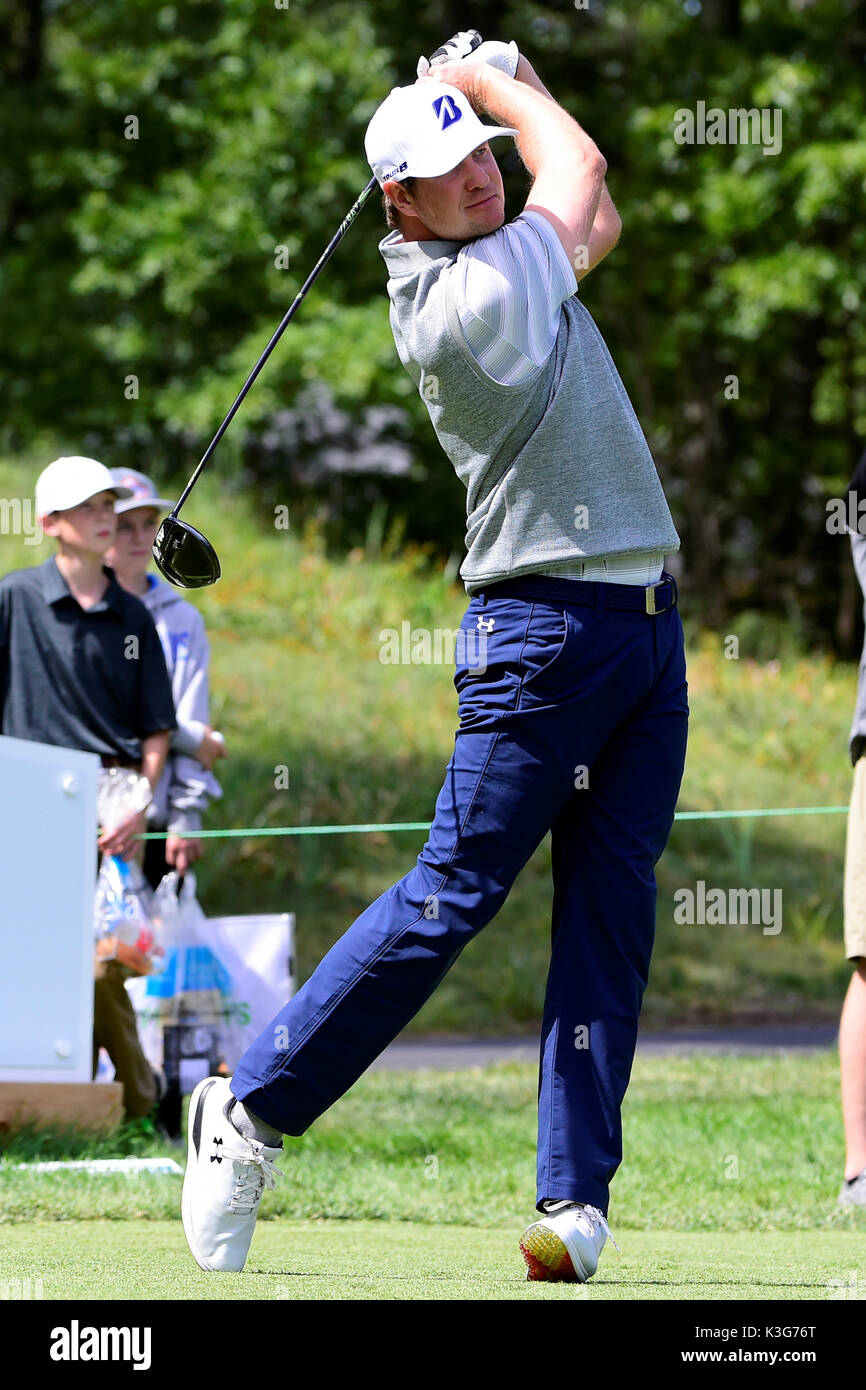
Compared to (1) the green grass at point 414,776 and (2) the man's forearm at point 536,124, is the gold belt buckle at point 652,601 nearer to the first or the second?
(2) the man's forearm at point 536,124

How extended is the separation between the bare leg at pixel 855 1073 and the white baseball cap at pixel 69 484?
283 centimetres

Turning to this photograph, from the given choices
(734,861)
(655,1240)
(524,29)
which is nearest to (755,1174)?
(655,1240)

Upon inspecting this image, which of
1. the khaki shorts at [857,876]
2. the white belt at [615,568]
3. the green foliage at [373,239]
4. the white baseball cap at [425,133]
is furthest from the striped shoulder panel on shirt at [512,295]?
the green foliage at [373,239]

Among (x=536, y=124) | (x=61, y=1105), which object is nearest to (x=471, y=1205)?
(x=61, y=1105)

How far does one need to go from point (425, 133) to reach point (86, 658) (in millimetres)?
3064

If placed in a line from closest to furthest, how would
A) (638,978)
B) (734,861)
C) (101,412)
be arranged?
(638,978), (734,861), (101,412)

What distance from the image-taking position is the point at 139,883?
616cm

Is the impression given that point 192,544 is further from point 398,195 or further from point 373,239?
point 373,239

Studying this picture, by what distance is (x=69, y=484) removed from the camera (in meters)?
6.00

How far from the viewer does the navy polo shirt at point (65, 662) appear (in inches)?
235

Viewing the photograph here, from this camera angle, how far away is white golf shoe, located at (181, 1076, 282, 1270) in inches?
129

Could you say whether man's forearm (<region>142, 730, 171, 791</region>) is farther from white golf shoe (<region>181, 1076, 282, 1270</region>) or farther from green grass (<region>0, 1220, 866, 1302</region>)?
white golf shoe (<region>181, 1076, 282, 1270</region>)
